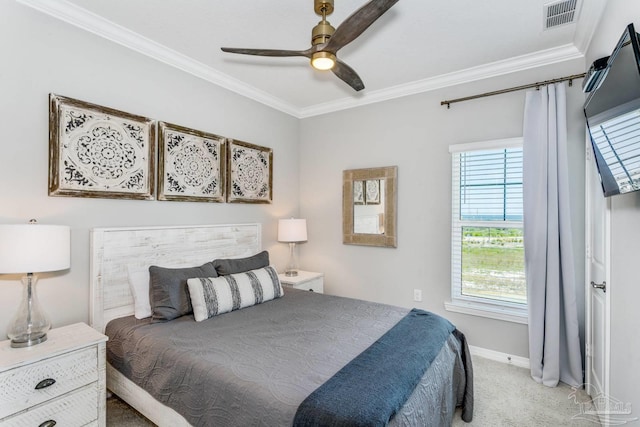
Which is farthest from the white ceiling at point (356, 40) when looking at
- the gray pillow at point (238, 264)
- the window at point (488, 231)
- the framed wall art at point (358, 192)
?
the gray pillow at point (238, 264)

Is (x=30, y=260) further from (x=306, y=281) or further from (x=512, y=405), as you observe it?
(x=512, y=405)

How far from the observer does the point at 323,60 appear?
1.83 metres

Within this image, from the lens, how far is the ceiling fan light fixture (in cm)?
181

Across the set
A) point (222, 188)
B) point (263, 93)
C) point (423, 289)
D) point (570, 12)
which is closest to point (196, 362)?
point (222, 188)

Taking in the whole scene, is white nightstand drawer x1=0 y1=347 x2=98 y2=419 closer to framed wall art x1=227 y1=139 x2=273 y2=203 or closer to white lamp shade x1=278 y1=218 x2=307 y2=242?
framed wall art x1=227 y1=139 x2=273 y2=203

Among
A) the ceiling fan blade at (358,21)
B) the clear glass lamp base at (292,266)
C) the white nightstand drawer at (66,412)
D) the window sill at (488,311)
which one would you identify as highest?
the ceiling fan blade at (358,21)

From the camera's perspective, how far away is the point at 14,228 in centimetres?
164

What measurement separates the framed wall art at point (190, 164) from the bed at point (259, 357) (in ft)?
1.15

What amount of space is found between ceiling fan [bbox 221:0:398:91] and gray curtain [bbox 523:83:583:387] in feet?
5.56

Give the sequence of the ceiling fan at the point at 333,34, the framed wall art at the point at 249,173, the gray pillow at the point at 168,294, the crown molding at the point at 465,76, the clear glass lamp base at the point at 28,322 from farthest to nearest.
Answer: the framed wall art at the point at 249,173, the crown molding at the point at 465,76, the gray pillow at the point at 168,294, the clear glass lamp base at the point at 28,322, the ceiling fan at the point at 333,34

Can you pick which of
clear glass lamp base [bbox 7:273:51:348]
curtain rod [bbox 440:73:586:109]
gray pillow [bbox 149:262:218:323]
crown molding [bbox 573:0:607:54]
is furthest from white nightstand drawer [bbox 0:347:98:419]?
Result: crown molding [bbox 573:0:607:54]

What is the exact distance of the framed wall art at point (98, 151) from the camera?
2.08 metres

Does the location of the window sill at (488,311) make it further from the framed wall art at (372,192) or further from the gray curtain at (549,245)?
the framed wall art at (372,192)

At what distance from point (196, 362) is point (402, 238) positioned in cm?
240
